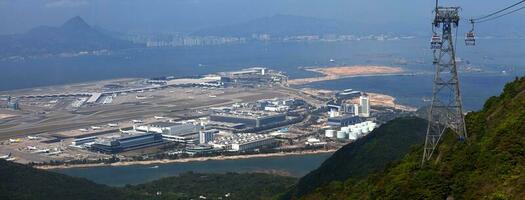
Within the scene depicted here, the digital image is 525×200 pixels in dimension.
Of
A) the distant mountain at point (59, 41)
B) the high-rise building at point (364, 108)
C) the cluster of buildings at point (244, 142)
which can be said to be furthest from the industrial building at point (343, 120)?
the distant mountain at point (59, 41)

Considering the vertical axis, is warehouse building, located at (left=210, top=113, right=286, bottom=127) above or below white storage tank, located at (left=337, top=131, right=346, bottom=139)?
above

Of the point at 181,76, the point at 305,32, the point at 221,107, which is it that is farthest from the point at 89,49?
the point at 221,107

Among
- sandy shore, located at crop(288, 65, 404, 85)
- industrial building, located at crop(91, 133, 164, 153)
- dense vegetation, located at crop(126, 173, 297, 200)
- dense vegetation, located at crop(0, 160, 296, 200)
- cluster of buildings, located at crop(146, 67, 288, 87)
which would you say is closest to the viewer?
dense vegetation, located at crop(0, 160, 296, 200)

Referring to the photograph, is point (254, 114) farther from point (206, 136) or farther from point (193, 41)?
point (193, 41)

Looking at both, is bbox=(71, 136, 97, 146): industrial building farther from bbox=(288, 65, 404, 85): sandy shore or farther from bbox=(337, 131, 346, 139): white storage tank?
bbox=(288, 65, 404, 85): sandy shore

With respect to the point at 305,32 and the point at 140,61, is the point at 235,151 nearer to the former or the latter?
the point at 140,61

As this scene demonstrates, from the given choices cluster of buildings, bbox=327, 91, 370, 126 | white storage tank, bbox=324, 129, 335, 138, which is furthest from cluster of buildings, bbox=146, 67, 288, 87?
white storage tank, bbox=324, 129, 335, 138
